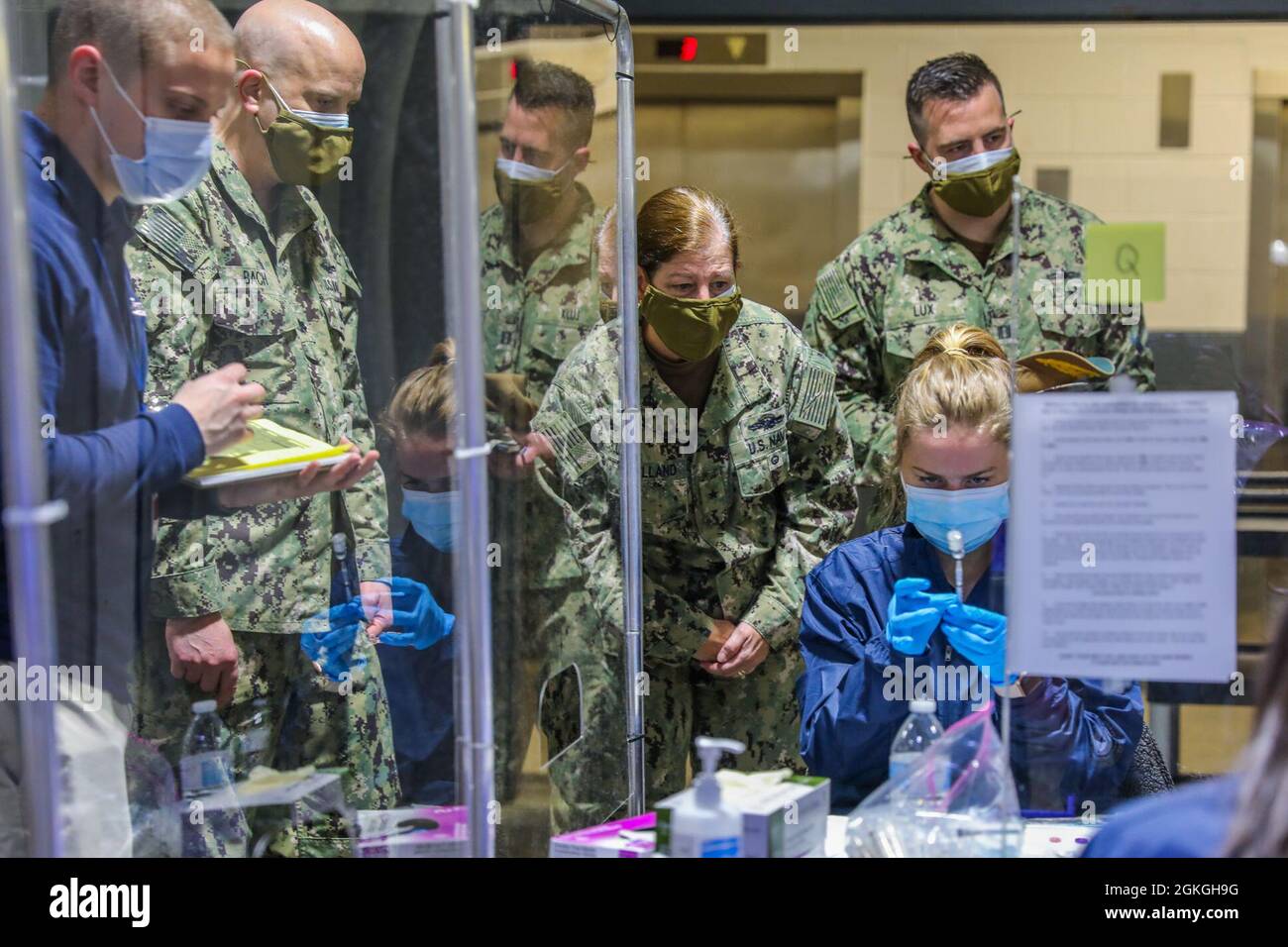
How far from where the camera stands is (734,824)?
1347 millimetres

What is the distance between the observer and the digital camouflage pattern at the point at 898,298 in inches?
107

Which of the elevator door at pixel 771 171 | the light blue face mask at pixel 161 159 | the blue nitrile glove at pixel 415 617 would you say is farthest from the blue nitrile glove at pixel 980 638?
the elevator door at pixel 771 171

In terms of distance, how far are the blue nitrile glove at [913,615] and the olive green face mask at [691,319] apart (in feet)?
2.24

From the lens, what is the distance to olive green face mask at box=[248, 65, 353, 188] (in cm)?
167

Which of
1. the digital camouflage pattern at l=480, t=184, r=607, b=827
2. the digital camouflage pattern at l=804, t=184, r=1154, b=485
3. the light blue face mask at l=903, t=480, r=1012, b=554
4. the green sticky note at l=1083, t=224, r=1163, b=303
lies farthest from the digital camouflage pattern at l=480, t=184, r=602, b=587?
the digital camouflage pattern at l=804, t=184, r=1154, b=485

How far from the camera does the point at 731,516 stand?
253 cm

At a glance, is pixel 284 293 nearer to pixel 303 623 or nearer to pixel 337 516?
pixel 337 516

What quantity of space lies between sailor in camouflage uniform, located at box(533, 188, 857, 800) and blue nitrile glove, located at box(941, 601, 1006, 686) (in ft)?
2.35

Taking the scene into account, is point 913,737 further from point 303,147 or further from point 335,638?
point 303,147

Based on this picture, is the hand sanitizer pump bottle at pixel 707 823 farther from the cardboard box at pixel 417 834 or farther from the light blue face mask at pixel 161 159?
the light blue face mask at pixel 161 159

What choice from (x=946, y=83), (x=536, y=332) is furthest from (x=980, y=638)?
(x=946, y=83)
